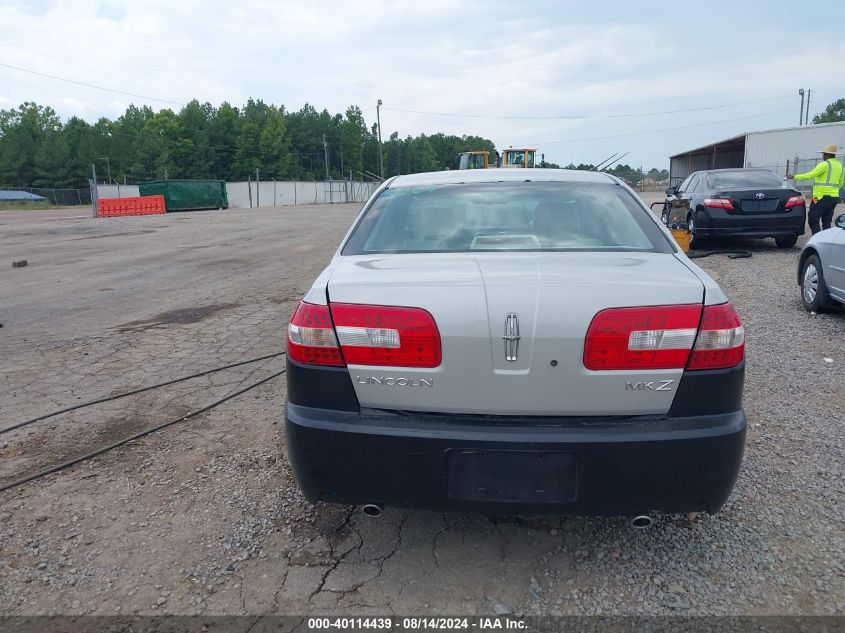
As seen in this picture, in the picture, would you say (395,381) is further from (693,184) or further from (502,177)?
(693,184)

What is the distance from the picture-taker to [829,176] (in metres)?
11.2

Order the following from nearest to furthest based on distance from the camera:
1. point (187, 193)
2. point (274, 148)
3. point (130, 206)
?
1. point (130, 206)
2. point (187, 193)
3. point (274, 148)

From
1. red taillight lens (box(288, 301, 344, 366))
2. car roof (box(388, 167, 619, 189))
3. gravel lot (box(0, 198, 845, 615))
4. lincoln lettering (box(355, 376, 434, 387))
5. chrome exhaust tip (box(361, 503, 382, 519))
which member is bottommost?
gravel lot (box(0, 198, 845, 615))

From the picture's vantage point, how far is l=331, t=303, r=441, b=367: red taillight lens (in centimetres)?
229

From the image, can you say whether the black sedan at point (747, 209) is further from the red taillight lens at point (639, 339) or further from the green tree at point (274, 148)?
the green tree at point (274, 148)

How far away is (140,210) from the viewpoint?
1443 inches

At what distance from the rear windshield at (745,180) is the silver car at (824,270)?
465 centimetres

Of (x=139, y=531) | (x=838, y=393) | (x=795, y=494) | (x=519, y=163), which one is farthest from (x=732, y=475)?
(x=519, y=163)

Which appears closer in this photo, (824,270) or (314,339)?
(314,339)

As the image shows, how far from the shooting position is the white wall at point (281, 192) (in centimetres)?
4140

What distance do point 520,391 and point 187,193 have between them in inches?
1674

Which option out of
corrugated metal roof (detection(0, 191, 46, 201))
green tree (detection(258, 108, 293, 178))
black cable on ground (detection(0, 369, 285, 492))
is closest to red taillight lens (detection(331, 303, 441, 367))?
black cable on ground (detection(0, 369, 285, 492))

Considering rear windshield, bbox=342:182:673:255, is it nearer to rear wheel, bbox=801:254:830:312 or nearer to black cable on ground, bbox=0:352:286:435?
black cable on ground, bbox=0:352:286:435

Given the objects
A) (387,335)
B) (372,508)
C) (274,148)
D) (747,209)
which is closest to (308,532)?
(372,508)
